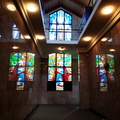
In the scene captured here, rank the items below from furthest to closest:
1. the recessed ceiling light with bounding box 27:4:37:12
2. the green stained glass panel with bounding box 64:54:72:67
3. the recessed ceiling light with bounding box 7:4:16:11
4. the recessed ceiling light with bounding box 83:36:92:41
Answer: the green stained glass panel with bounding box 64:54:72:67 < the recessed ceiling light with bounding box 83:36:92:41 < the recessed ceiling light with bounding box 27:4:37:12 < the recessed ceiling light with bounding box 7:4:16:11

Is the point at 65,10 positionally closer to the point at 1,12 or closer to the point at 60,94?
the point at 60,94

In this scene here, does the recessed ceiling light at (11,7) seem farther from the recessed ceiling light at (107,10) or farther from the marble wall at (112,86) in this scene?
the marble wall at (112,86)

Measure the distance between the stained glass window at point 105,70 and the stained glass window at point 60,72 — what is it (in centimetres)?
471

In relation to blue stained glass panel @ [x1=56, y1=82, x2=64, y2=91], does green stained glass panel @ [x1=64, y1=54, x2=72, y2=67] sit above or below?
above

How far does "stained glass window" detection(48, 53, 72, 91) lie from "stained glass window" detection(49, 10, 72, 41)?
1525 millimetres

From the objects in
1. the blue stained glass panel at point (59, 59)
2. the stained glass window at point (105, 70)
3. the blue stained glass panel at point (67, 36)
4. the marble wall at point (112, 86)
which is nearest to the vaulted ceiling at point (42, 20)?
the marble wall at point (112, 86)

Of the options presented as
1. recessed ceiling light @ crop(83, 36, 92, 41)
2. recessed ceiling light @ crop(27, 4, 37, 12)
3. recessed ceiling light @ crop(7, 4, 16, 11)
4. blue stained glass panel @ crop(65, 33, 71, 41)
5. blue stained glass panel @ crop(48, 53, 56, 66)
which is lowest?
blue stained glass panel @ crop(48, 53, 56, 66)

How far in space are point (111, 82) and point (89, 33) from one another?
242 cm

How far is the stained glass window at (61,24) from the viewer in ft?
34.7

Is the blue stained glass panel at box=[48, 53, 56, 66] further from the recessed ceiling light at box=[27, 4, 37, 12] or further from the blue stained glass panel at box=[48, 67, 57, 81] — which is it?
the recessed ceiling light at box=[27, 4, 37, 12]

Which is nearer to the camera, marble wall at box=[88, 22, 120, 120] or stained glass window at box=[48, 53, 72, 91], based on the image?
marble wall at box=[88, 22, 120, 120]

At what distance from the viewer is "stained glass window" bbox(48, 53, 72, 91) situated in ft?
34.4

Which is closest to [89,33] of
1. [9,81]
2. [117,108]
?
[117,108]

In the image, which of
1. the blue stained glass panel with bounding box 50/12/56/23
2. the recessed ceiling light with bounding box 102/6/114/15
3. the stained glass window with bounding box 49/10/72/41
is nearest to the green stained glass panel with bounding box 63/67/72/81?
the stained glass window with bounding box 49/10/72/41
